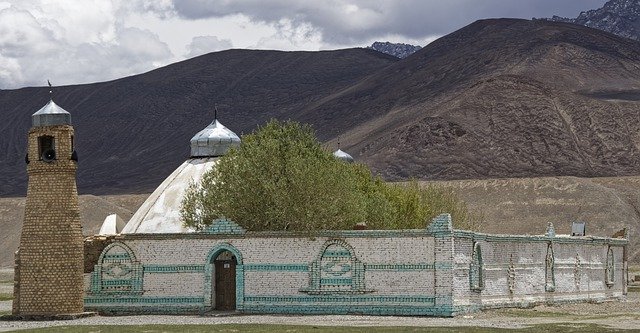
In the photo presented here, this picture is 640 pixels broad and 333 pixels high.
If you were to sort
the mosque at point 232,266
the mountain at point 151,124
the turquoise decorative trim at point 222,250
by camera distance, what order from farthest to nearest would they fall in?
the mountain at point 151,124, the turquoise decorative trim at point 222,250, the mosque at point 232,266

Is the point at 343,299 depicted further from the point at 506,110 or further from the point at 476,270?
the point at 506,110

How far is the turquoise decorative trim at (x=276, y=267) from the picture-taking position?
34562 mm

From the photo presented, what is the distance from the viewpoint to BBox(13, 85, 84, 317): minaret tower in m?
33.6

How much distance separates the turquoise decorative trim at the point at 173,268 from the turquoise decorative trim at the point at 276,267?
1.52 meters

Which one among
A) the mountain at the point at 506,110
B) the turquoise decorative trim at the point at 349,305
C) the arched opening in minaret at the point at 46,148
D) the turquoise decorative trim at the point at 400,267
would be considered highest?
the mountain at the point at 506,110

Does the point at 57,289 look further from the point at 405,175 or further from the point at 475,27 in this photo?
the point at 475,27

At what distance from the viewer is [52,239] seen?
3366cm

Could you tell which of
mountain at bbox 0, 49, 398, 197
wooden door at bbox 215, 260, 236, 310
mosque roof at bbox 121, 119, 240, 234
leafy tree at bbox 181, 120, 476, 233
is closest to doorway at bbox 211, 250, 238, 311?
wooden door at bbox 215, 260, 236, 310

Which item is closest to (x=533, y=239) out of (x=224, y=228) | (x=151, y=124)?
(x=224, y=228)

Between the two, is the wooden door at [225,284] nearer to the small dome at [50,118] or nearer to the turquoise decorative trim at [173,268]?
the turquoise decorative trim at [173,268]

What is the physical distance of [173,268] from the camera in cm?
3572

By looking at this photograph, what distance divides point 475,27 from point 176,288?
152 meters

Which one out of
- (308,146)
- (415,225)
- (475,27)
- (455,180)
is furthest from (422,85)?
(308,146)

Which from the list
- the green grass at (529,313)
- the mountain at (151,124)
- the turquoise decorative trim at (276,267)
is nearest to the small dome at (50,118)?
the turquoise decorative trim at (276,267)
